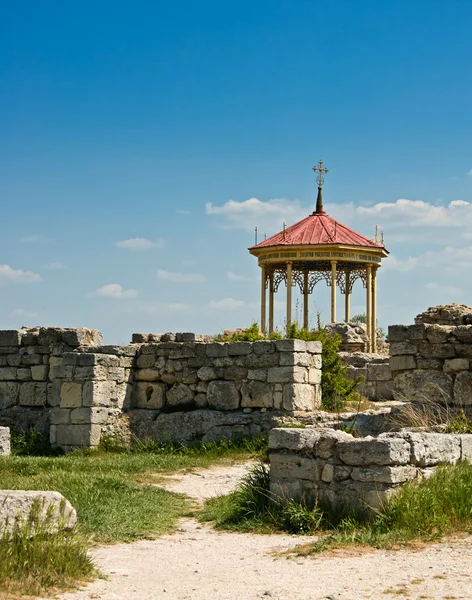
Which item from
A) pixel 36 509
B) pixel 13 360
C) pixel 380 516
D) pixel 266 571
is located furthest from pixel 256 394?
pixel 36 509

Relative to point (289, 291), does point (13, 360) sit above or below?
below

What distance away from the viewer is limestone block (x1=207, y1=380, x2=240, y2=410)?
13328mm

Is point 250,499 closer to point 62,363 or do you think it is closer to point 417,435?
point 417,435

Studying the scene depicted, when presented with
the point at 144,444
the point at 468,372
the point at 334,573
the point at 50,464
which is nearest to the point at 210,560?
the point at 334,573

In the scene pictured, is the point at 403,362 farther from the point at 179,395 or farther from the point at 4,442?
the point at 4,442

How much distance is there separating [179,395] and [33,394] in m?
2.78

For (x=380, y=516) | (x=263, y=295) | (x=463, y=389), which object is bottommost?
(x=380, y=516)

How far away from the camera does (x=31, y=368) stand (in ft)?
49.1

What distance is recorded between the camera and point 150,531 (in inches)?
304

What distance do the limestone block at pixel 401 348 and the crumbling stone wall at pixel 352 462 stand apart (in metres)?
3.38

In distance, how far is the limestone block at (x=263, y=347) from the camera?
12.9m

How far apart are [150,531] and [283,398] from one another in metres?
5.33

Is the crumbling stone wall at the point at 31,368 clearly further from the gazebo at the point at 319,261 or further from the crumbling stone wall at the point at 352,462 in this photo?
the gazebo at the point at 319,261

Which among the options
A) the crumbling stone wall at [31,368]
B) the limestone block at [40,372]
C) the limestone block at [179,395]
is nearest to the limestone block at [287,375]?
the limestone block at [179,395]
